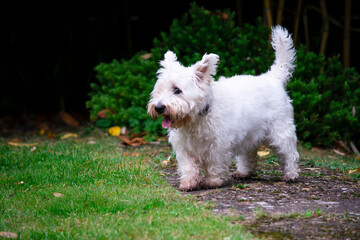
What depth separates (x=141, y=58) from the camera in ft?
28.2

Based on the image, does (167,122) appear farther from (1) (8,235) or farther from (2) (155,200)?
(1) (8,235)

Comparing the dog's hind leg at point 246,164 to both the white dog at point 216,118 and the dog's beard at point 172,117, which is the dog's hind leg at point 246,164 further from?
the dog's beard at point 172,117

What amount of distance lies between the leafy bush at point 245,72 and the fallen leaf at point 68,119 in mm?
1387

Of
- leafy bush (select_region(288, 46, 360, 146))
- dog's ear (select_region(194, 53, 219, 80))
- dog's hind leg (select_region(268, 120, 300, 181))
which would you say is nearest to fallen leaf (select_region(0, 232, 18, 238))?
dog's ear (select_region(194, 53, 219, 80))

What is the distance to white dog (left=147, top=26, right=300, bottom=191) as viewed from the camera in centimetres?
464

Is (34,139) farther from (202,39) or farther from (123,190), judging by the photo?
(123,190)

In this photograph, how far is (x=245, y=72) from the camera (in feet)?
24.3

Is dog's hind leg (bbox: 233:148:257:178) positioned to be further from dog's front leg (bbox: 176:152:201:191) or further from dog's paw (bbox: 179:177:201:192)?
dog's paw (bbox: 179:177:201:192)

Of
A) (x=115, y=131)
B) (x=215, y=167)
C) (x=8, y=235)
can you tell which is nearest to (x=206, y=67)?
(x=215, y=167)

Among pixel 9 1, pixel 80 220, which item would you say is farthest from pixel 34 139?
pixel 80 220

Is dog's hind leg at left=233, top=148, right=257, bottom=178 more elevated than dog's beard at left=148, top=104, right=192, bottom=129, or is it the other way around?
dog's beard at left=148, top=104, right=192, bottom=129

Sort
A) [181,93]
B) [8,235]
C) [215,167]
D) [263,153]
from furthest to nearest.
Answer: [263,153] < [215,167] < [181,93] < [8,235]

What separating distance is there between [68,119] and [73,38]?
161 centimetres

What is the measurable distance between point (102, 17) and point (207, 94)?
5.87 meters
